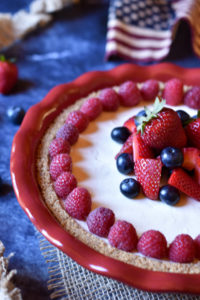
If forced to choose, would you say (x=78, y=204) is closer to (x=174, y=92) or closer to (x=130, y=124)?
(x=130, y=124)

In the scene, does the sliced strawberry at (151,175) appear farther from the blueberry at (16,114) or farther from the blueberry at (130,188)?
the blueberry at (16,114)

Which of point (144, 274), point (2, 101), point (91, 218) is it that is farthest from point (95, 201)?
point (2, 101)

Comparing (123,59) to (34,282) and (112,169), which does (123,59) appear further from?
(34,282)

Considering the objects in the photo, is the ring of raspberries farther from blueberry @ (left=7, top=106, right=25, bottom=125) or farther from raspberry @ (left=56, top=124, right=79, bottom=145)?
blueberry @ (left=7, top=106, right=25, bottom=125)

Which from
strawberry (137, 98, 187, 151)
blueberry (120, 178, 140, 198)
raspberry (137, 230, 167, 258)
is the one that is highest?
strawberry (137, 98, 187, 151)

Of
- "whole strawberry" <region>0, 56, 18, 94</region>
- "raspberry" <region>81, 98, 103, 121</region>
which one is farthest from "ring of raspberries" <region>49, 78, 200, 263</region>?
"whole strawberry" <region>0, 56, 18, 94</region>
